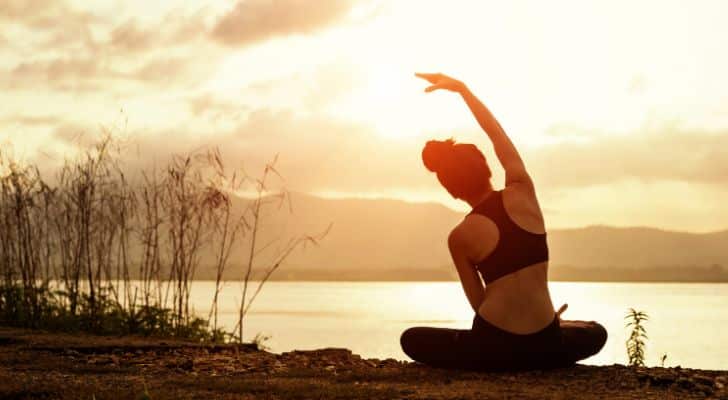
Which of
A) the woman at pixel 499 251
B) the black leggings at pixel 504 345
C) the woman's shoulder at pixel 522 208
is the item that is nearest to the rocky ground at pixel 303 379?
the black leggings at pixel 504 345

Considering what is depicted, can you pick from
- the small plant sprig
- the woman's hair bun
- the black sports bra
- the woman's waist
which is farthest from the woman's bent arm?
the small plant sprig

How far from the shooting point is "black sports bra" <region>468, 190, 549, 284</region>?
4.40 metres

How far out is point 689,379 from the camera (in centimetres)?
459

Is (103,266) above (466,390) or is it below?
above

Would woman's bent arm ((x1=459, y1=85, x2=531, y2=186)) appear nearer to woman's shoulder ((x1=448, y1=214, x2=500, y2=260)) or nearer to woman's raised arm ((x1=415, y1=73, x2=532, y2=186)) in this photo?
woman's raised arm ((x1=415, y1=73, x2=532, y2=186))

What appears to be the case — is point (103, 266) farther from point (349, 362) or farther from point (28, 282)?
point (349, 362)

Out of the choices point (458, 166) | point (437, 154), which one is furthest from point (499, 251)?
point (437, 154)

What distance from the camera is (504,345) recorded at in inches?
181

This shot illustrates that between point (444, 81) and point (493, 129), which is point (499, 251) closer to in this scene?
point (493, 129)

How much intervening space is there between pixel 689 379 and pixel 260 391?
230 cm

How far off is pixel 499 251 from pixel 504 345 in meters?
0.56

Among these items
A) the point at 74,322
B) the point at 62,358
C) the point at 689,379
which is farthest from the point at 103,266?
the point at 689,379

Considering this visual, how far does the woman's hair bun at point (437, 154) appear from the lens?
4.34 m

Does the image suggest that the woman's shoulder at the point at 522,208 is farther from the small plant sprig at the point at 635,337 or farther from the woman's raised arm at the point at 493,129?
the small plant sprig at the point at 635,337
